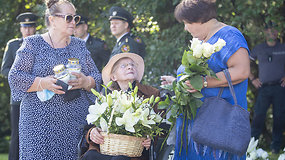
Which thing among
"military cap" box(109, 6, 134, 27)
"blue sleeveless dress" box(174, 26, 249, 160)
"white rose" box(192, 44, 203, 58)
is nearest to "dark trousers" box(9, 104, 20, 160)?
"military cap" box(109, 6, 134, 27)

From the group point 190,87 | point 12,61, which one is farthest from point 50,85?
point 12,61

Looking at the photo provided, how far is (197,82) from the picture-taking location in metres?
2.67

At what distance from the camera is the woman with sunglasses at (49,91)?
3.60 m

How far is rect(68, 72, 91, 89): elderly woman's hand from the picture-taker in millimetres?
3604

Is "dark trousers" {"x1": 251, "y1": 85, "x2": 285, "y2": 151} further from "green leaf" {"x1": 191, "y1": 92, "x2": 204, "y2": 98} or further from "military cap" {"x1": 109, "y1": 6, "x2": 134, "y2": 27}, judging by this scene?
"green leaf" {"x1": 191, "y1": 92, "x2": 204, "y2": 98}

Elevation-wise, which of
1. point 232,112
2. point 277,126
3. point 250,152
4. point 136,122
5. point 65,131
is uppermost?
point 232,112

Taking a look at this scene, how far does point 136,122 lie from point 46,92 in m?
0.91

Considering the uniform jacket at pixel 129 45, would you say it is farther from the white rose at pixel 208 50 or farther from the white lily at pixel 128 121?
the white rose at pixel 208 50

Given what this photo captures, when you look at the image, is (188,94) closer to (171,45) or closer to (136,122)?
(136,122)

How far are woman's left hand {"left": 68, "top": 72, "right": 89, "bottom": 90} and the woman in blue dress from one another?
1047 mm

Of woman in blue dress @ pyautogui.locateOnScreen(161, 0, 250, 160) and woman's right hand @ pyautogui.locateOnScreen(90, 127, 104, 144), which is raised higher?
woman in blue dress @ pyautogui.locateOnScreen(161, 0, 250, 160)

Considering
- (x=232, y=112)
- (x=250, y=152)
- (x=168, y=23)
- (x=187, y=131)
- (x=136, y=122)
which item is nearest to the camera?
(x=232, y=112)

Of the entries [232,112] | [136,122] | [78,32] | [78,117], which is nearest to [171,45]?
[78,32]

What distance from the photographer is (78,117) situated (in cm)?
376
